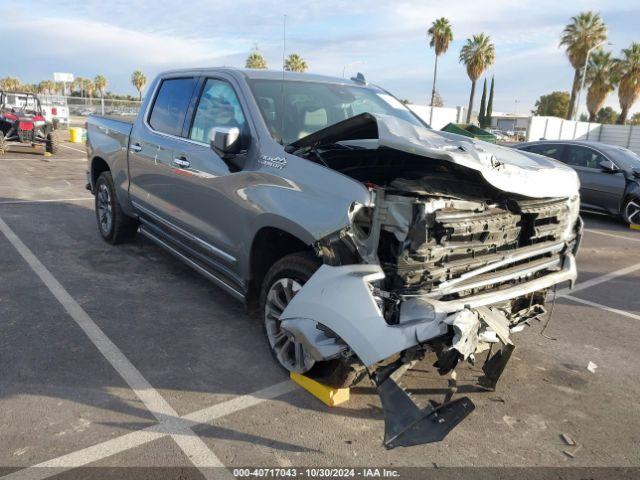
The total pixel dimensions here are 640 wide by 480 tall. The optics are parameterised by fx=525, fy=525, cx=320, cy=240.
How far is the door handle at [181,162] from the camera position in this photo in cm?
436

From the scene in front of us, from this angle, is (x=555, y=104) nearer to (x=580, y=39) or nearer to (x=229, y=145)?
(x=580, y=39)

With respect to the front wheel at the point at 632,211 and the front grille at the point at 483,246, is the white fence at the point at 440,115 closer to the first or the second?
the front wheel at the point at 632,211

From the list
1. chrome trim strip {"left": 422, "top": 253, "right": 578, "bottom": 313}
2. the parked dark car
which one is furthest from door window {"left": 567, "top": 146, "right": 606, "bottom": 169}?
chrome trim strip {"left": 422, "top": 253, "right": 578, "bottom": 313}

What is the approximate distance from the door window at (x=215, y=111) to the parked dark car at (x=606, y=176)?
28.1 ft

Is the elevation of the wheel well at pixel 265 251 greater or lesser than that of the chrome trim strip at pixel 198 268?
greater

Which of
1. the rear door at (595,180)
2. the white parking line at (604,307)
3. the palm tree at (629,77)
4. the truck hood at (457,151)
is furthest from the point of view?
the palm tree at (629,77)

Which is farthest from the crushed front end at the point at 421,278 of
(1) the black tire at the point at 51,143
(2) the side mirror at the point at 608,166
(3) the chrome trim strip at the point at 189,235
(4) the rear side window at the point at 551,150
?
(1) the black tire at the point at 51,143

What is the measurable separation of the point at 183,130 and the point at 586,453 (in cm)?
382

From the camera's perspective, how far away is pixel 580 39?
42469mm

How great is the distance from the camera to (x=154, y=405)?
3115mm

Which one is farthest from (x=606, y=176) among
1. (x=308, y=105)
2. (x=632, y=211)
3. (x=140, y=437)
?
(x=140, y=437)

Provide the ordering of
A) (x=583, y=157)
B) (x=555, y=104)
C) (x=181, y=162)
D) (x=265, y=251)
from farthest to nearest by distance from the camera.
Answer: (x=555, y=104) → (x=583, y=157) → (x=181, y=162) → (x=265, y=251)

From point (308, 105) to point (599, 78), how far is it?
50.9 metres

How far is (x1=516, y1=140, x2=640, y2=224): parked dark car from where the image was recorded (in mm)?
9820
